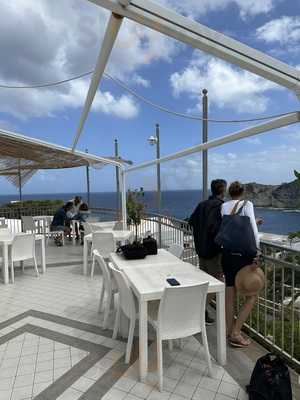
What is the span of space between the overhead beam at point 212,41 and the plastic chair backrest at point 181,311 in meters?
1.54

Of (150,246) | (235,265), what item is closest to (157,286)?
(235,265)

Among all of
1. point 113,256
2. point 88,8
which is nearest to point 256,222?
point 113,256

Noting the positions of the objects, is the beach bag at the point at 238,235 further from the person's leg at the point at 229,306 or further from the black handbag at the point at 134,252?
the black handbag at the point at 134,252

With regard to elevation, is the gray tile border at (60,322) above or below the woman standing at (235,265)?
below

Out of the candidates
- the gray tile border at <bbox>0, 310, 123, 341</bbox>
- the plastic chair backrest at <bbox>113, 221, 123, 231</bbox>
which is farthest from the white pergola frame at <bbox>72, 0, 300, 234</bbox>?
the plastic chair backrest at <bbox>113, 221, 123, 231</bbox>

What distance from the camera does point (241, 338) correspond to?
2980mm

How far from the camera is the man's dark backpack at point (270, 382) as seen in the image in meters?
2.02

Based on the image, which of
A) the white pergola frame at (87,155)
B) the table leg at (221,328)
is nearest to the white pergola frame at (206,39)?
the table leg at (221,328)

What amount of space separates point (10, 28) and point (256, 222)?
331 cm

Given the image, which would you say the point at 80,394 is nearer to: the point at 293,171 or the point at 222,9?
the point at 293,171

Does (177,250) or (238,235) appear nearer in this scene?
(238,235)

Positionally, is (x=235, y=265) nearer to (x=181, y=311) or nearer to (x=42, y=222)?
(x=181, y=311)

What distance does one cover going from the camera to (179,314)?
244 cm

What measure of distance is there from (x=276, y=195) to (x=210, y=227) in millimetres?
908
